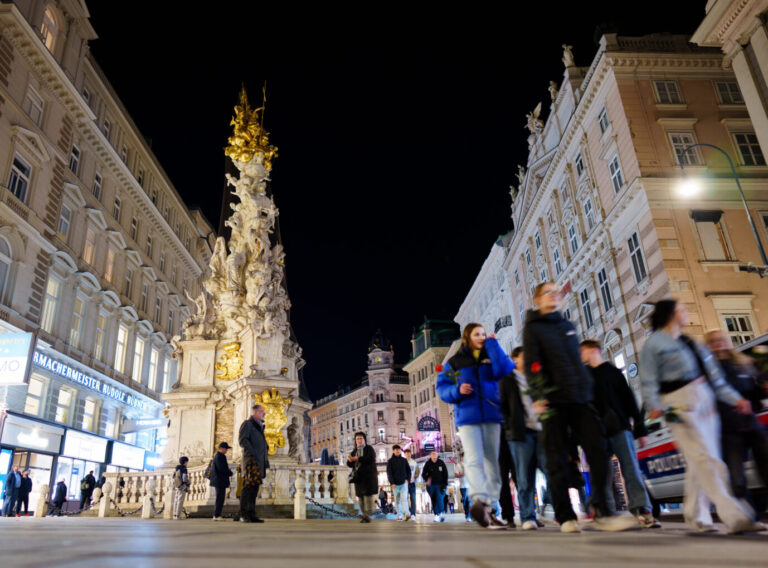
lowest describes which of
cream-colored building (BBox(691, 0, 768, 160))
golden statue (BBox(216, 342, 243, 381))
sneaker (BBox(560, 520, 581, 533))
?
sneaker (BBox(560, 520, 581, 533))

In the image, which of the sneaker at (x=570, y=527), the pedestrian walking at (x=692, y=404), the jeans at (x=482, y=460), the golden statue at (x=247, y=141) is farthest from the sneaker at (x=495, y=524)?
the golden statue at (x=247, y=141)

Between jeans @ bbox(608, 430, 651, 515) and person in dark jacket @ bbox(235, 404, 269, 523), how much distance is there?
6472 millimetres

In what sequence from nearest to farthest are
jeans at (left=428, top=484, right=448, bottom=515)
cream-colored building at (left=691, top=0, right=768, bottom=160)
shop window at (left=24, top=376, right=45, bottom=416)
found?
jeans at (left=428, top=484, right=448, bottom=515)
cream-colored building at (left=691, top=0, right=768, bottom=160)
shop window at (left=24, top=376, right=45, bottom=416)

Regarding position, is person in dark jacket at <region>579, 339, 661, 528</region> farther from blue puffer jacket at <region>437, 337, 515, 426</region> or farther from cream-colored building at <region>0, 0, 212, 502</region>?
cream-colored building at <region>0, 0, 212, 502</region>

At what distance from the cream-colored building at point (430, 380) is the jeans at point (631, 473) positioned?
58.2 m

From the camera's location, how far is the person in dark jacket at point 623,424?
566 cm

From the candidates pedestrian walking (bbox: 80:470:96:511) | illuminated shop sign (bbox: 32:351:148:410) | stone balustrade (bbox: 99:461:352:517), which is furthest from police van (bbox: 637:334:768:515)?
illuminated shop sign (bbox: 32:351:148:410)

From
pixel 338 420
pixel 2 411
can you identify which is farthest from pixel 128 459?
pixel 338 420

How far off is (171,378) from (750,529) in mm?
43235

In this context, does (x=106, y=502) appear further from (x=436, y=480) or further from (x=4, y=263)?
(x=4, y=263)

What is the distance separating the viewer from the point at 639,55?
2334cm

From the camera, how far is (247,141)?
23.6 meters

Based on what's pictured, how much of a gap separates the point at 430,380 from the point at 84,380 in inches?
1915

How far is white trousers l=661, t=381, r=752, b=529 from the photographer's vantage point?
427cm
